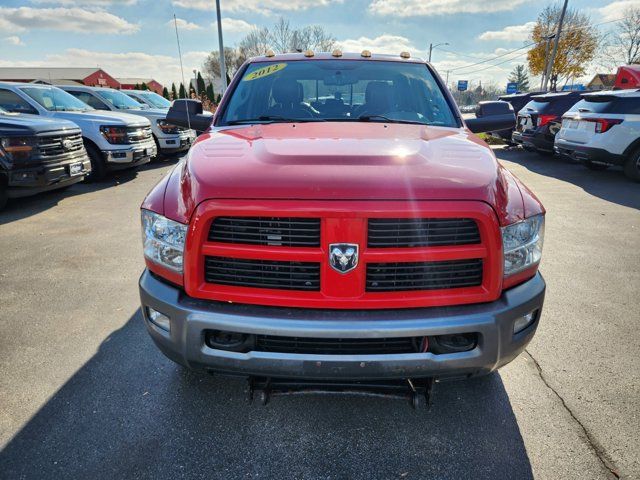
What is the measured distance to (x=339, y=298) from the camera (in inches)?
70.1

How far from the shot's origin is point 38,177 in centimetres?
629

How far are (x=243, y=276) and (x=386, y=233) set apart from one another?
2.18 feet

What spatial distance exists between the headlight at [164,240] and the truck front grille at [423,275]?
859mm

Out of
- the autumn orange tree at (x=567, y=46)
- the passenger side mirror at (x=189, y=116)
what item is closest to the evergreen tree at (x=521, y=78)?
the autumn orange tree at (x=567, y=46)

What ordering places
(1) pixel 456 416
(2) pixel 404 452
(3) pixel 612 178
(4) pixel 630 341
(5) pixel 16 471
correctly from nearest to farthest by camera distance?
(5) pixel 16 471, (2) pixel 404 452, (1) pixel 456 416, (4) pixel 630 341, (3) pixel 612 178

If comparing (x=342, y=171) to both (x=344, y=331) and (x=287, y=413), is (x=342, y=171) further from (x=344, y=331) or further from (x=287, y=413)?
(x=287, y=413)

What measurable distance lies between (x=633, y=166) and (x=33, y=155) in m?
10.9

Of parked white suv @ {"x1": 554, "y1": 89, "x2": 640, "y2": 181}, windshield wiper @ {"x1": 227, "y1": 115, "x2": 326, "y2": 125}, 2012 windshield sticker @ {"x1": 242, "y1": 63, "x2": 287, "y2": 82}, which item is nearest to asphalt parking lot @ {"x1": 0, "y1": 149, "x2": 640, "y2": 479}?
windshield wiper @ {"x1": 227, "y1": 115, "x2": 326, "y2": 125}

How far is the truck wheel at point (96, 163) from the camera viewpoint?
8492 mm

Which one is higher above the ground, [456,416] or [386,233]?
[386,233]

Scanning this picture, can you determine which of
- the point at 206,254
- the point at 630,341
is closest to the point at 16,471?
the point at 206,254

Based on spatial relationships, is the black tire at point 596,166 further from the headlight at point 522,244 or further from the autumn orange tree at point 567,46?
the autumn orange tree at point 567,46

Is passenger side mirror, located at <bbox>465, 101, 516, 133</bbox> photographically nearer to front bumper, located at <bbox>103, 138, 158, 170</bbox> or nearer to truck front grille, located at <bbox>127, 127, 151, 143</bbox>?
front bumper, located at <bbox>103, 138, 158, 170</bbox>

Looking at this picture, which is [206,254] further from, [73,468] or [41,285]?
[41,285]
